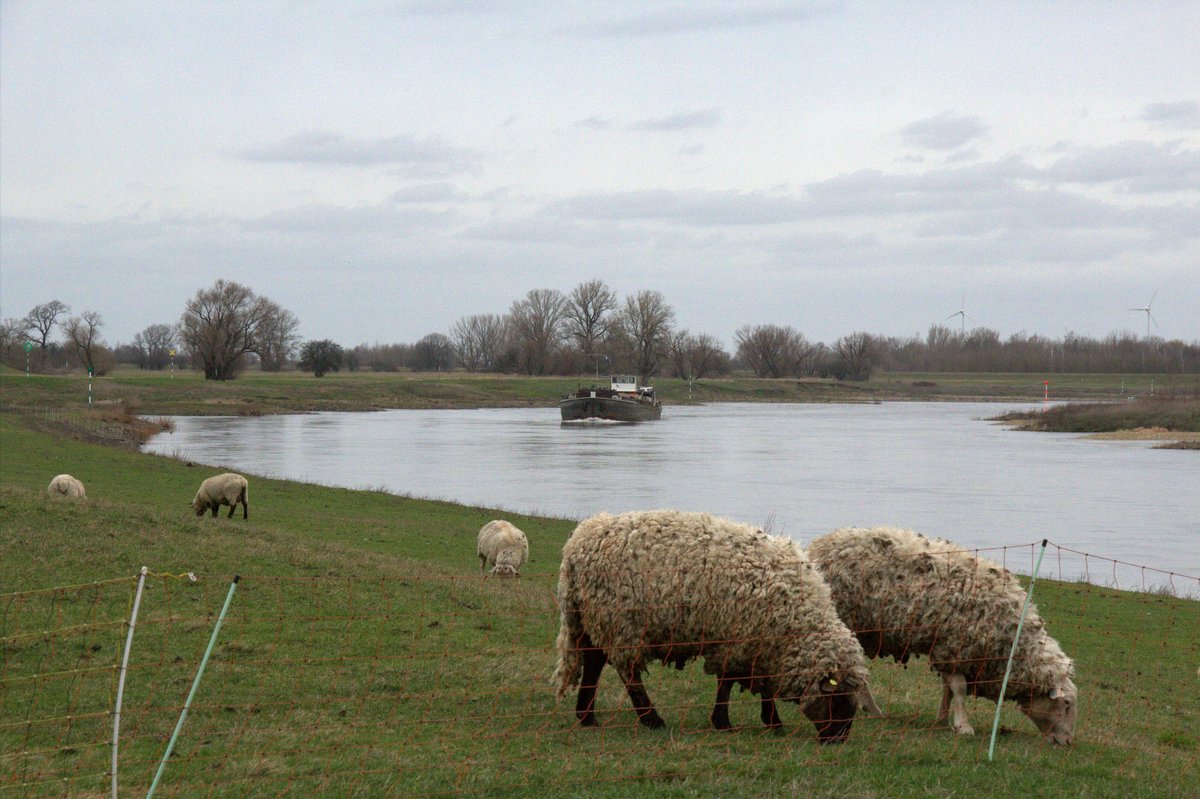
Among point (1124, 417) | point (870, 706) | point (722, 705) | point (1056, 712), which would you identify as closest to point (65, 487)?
point (722, 705)

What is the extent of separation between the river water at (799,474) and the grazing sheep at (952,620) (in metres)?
11.3

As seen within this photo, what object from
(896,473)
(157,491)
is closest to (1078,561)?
(896,473)

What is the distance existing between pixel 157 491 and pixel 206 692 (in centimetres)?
1875

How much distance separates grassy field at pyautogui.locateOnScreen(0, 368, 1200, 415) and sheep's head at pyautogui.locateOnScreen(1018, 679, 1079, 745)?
6500 cm

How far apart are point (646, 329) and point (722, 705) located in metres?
140

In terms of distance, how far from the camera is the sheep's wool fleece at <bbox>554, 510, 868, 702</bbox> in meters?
7.12

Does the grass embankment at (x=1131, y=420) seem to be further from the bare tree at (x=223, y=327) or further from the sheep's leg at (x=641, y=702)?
the bare tree at (x=223, y=327)

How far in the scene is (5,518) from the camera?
14.2m

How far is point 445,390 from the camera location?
109 m

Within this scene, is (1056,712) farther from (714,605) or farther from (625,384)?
(625,384)

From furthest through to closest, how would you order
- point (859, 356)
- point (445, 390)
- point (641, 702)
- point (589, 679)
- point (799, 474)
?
point (859, 356), point (445, 390), point (799, 474), point (589, 679), point (641, 702)

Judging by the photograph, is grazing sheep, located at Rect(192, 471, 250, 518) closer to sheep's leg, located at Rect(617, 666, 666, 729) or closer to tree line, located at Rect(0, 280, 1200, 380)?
sheep's leg, located at Rect(617, 666, 666, 729)

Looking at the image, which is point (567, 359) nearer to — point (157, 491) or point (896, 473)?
point (896, 473)

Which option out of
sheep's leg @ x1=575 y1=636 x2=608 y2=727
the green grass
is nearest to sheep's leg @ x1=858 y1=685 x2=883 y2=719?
sheep's leg @ x1=575 y1=636 x2=608 y2=727
